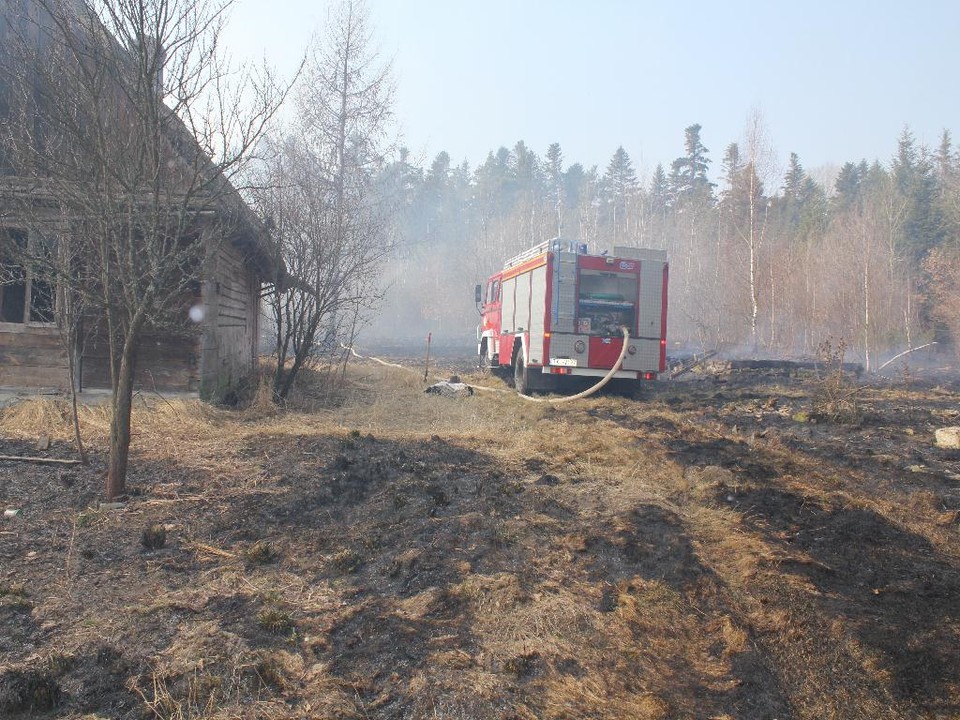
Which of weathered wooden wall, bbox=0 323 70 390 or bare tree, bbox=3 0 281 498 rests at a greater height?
bare tree, bbox=3 0 281 498

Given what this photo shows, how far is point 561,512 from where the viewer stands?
211 inches

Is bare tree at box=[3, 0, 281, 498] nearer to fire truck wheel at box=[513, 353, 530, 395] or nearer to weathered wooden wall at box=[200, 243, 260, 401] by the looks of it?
weathered wooden wall at box=[200, 243, 260, 401]

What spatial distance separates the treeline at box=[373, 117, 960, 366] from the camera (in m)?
31.4

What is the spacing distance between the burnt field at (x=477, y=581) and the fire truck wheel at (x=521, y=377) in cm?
556

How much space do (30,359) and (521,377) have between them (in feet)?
27.7

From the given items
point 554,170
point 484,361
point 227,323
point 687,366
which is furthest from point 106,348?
point 554,170

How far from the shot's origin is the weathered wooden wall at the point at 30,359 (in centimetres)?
937

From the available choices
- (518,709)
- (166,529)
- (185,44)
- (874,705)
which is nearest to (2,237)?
(185,44)

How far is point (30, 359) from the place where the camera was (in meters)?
9.42

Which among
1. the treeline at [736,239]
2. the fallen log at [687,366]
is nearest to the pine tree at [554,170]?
the treeline at [736,239]

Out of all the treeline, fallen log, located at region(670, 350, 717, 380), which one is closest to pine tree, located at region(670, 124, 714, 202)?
the treeline

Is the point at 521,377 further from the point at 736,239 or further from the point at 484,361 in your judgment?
the point at 736,239

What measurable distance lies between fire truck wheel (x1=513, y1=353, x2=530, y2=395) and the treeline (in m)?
5.45

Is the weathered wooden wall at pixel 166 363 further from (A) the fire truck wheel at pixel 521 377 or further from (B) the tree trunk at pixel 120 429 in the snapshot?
(A) the fire truck wheel at pixel 521 377
